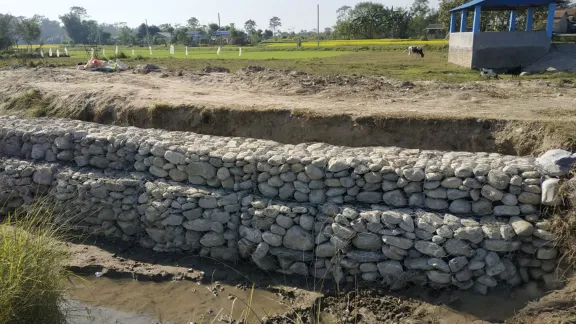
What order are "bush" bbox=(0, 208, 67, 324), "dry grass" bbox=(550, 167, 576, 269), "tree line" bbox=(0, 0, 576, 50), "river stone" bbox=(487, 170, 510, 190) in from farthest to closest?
1. "tree line" bbox=(0, 0, 576, 50)
2. "river stone" bbox=(487, 170, 510, 190)
3. "dry grass" bbox=(550, 167, 576, 269)
4. "bush" bbox=(0, 208, 67, 324)

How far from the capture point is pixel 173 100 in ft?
34.3

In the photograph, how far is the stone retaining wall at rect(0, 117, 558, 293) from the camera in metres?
6.11

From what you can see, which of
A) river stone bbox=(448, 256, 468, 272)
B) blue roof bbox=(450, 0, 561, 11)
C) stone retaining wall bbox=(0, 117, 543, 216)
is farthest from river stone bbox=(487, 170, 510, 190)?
blue roof bbox=(450, 0, 561, 11)

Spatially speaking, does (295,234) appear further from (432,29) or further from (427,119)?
(432,29)

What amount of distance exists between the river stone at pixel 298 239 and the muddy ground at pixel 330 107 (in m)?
2.51

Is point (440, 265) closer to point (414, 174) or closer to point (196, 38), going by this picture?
point (414, 174)

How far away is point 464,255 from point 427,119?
3029mm

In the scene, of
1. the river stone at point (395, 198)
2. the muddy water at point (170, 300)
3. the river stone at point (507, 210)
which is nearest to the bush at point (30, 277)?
the muddy water at point (170, 300)

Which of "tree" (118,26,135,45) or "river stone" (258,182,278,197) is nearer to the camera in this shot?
"river stone" (258,182,278,197)

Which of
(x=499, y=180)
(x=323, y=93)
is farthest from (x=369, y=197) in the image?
(x=323, y=93)

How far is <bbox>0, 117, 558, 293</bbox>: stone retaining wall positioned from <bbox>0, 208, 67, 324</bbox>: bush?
110 inches

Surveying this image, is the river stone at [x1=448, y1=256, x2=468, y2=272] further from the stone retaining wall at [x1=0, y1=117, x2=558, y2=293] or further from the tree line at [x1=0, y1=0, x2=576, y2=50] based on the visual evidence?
the tree line at [x1=0, y1=0, x2=576, y2=50]

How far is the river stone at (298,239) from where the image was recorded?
6727 mm

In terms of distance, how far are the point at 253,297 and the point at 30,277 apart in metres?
3.19
